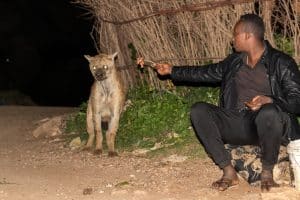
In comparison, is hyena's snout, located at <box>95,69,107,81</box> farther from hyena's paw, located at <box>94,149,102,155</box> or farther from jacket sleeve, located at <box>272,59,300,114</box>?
jacket sleeve, located at <box>272,59,300,114</box>

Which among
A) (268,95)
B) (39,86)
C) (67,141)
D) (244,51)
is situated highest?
(244,51)

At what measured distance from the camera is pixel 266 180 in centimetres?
558

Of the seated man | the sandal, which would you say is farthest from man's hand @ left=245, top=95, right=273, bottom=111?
the sandal

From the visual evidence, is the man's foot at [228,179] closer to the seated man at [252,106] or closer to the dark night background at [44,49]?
the seated man at [252,106]

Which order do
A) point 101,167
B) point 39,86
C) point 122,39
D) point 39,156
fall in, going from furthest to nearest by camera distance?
1. point 39,86
2. point 122,39
3. point 39,156
4. point 101,167

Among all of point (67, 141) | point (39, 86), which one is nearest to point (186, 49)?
point (67, 141)

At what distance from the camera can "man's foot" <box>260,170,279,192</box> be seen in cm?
554

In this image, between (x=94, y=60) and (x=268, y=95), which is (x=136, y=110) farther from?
(x=268, y=95)

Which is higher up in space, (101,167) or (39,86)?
(101,167)

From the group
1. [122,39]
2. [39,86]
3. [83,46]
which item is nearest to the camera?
[122,39]

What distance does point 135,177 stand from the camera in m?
6.46

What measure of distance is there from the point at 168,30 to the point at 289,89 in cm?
367

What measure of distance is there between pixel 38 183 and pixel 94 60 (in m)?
2.54

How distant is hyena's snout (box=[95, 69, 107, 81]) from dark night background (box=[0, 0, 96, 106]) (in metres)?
16.0
